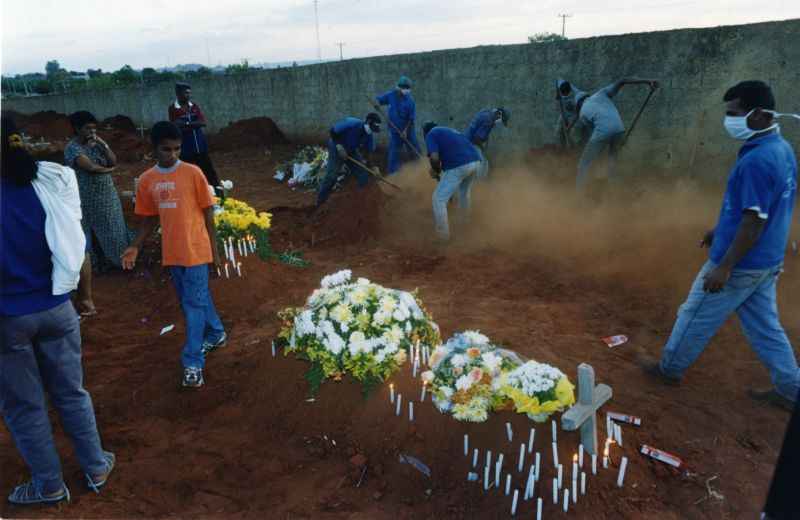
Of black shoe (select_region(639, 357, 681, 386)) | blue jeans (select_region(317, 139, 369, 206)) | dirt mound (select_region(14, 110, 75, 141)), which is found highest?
dirt mound (select_region(14, 110, 75, 141))

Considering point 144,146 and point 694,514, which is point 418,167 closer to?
point 694,514

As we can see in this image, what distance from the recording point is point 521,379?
2.76 meters

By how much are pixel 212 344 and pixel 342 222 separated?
3.79 metres

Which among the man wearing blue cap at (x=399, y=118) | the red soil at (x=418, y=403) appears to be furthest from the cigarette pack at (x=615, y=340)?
the man wearing blue cap at (x=399, y=118)

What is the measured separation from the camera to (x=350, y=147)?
8.41 metres

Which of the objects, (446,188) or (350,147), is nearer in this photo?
(446,188)

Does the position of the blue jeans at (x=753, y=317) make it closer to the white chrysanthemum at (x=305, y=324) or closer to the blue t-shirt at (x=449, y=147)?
the white chrysanthemum at (x=305, y=324)

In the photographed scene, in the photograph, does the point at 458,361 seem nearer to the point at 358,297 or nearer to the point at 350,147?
the point at 358,297

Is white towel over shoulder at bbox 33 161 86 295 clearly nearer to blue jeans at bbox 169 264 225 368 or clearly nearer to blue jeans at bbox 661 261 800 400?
blue jeans at bbox 169 264 225 368

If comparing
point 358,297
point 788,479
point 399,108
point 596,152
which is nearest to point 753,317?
point 788,479

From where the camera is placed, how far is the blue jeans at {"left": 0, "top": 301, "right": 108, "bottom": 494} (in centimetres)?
255

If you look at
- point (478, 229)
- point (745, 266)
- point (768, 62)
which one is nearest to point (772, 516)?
point (745, 266)

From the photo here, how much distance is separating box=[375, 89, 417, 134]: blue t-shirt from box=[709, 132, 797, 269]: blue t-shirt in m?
7.10

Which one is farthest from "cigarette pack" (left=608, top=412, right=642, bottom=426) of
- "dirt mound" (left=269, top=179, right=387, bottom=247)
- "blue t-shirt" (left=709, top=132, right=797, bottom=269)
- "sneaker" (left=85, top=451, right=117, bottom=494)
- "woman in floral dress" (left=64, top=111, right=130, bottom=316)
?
"dirt mound" (left=269, top=179, right=387, bottom=247)
